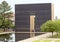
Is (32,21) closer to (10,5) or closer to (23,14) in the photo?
(23,14)

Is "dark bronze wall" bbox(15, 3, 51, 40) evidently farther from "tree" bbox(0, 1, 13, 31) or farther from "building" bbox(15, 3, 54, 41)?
"tree" bbox(0, 1, 13, 31)

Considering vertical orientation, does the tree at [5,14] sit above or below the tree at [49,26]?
above

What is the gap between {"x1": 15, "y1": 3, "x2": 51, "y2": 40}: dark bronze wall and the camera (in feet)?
129

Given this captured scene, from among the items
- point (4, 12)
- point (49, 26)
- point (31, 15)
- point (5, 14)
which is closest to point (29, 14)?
point (31, 15)

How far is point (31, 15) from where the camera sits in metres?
39.6

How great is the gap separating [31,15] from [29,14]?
466 millimetres

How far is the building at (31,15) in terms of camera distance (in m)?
39.1

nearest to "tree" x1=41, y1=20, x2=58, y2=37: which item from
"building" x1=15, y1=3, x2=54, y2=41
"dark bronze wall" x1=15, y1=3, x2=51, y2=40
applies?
"building" x1=15, y1=3, x2=54, y2=41

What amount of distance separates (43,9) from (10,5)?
21.4 feet

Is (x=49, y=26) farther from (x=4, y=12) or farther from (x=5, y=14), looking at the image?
(x=5, y=14)

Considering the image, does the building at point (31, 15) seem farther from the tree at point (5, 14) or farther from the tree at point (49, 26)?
the tree at point (49, 26)

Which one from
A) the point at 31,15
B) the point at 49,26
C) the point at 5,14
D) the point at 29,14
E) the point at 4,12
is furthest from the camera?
the point at 29,14

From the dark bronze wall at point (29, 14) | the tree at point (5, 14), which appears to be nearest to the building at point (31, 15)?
the dark bronze wall at point (29, 14)

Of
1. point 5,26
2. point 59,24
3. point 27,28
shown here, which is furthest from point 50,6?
point 59,24
